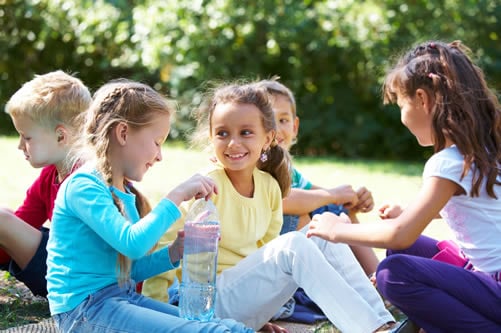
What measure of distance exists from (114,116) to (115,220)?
405mm

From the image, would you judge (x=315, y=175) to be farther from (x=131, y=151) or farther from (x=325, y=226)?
(x=131, y=151)

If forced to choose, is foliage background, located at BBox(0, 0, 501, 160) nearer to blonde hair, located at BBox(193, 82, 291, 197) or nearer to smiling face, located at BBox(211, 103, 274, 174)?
blonde hair, located at BBox(193, 82, 291, 197)

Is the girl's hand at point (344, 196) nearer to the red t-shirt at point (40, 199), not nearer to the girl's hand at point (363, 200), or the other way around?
the girl's hand at point (363, 200)

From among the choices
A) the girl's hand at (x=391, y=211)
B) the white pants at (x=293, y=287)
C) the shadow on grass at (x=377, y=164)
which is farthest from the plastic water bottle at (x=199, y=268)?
the shadow on grass at (x=377, y=164)

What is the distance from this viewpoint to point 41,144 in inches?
132

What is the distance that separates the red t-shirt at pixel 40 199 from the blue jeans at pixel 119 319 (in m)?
0.90

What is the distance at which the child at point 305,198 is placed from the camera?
3986 mm

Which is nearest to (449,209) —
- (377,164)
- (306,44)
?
(377,164)

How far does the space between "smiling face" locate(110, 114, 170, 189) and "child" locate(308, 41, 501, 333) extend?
0.68 meters

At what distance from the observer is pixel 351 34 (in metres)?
10.6

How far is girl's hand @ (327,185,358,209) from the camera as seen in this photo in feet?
13.4

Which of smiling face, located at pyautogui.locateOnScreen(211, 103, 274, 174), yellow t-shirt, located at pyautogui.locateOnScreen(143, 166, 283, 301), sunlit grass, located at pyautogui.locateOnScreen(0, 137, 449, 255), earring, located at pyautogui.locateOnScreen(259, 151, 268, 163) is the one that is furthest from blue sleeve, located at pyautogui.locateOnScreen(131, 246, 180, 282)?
sunlit grass, located at pyautogui.locateOnScreen(0, 137, 449, 255)

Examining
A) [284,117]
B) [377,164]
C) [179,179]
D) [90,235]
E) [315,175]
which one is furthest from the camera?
[377,164]

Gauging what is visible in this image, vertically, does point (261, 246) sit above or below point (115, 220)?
below
